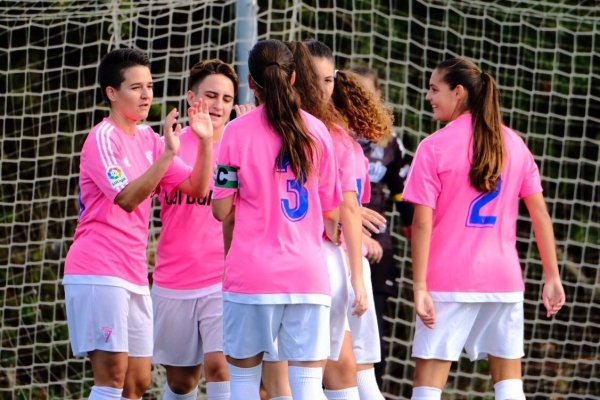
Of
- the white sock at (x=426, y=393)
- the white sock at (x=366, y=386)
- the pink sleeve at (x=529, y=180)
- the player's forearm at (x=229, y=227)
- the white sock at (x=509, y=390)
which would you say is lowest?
the white sock at (x=366, y=386)

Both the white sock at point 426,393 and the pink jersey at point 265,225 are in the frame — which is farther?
the white sock at point 426,393

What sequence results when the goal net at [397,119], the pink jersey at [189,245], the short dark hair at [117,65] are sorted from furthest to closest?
the goal net at [397,119], the pink jersey at [189,245], the short dark hair at [117,65]

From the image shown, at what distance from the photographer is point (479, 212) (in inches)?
178

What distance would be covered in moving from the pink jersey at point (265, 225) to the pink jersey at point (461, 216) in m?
0.70

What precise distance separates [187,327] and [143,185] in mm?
856

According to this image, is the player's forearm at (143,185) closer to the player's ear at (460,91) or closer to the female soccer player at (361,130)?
the female soccer player at (361,130)

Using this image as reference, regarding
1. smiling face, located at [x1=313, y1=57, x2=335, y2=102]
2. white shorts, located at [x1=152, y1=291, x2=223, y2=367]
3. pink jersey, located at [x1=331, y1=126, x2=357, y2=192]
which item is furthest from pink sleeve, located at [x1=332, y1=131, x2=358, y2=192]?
white shorts, located at [x1=152, y1=291, x2=223, y2=367]

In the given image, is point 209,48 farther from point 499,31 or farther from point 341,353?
point 341,353

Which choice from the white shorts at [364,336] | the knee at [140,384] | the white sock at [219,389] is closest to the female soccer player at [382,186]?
the white shorts at [364,336]

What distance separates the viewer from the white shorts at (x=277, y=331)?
3.92 meters

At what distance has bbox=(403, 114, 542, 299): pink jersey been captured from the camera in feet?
14.8

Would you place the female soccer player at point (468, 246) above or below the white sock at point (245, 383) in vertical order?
above

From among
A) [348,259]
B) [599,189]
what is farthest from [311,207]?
[599,189]

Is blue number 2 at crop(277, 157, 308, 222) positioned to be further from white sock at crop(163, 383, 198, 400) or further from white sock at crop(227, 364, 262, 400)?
white sock at crop(163, 383, 198, 400)
